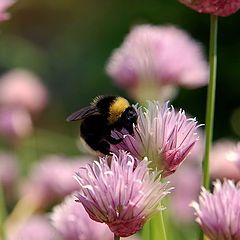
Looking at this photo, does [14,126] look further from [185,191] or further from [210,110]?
[210,110]

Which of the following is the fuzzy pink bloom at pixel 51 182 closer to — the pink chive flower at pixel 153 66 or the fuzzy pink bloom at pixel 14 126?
the fuzzy pink bloom at pixel 14 126

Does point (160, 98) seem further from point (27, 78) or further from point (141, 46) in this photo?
point (27, 78)

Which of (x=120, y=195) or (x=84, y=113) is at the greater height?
(x=84, y=113)

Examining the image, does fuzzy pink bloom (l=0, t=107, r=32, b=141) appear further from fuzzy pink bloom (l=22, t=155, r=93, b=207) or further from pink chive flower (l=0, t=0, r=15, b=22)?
pink chive flower (l=0, t=0, r=15, b=22)

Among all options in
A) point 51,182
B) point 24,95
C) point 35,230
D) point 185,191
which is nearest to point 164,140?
point 35,230

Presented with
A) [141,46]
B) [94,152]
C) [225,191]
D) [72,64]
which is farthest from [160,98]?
[72,64]

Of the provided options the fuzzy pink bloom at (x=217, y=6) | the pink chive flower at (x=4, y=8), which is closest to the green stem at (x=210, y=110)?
the fuzzy pink bloom at (x=217, y=6)
